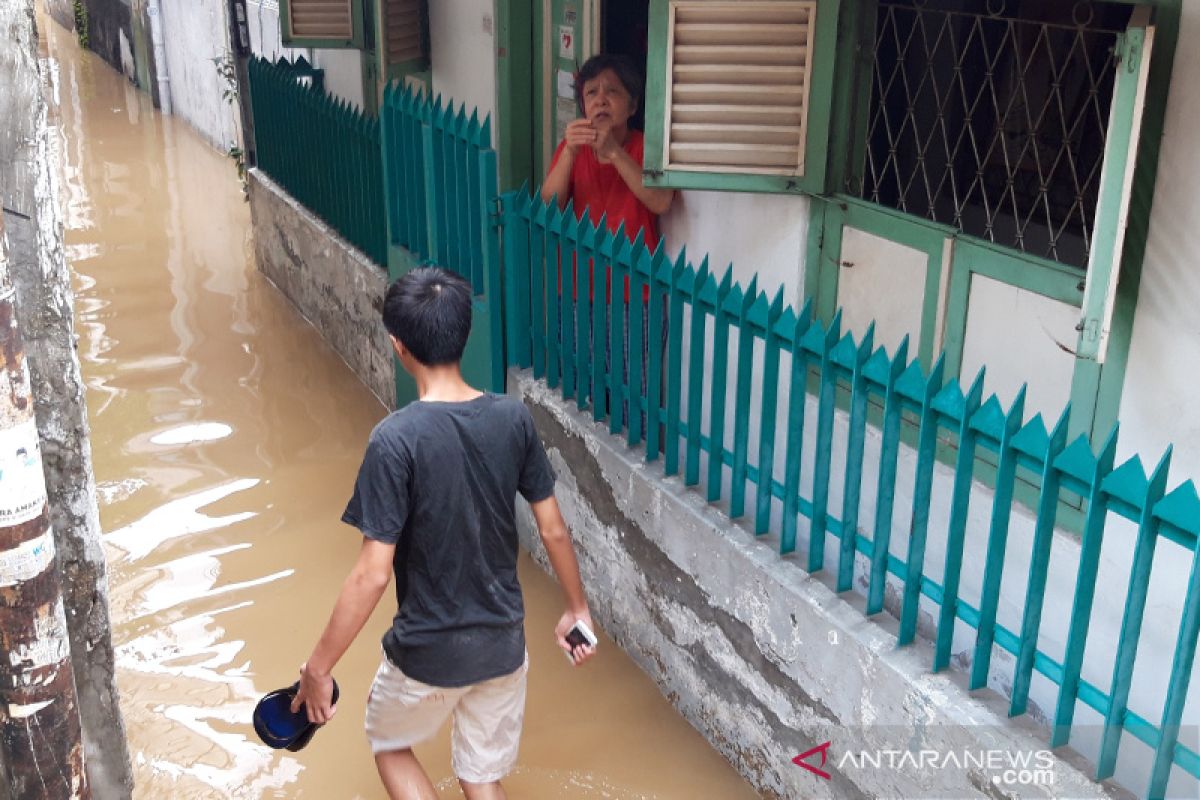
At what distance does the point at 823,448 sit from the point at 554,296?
1580mm

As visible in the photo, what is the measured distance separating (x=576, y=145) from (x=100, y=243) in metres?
6.51

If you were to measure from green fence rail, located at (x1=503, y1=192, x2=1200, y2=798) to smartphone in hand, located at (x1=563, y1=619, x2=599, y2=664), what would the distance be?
0.76 metres

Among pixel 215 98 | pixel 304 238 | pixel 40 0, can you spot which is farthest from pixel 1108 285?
pixel 40 0

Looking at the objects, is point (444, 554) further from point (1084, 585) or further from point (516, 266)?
point (516, 266)

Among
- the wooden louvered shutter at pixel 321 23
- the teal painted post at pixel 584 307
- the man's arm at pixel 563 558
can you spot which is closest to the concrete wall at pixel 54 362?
the man's arm at pixel 563 558

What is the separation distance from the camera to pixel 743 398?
377 cm

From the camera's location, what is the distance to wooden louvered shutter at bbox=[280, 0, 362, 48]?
782cm

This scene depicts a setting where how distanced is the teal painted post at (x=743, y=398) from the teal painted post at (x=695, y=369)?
0.54ft

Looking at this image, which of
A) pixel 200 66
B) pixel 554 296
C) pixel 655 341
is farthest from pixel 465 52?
pixel 200 66

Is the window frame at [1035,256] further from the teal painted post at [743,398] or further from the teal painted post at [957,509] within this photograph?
the teal painted post at [743,398]

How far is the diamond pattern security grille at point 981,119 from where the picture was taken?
13.6 ft

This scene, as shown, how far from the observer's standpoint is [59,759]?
2.99m

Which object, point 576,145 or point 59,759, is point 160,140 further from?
point 59,759

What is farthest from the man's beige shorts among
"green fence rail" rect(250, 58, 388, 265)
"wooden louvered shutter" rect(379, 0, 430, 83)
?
"wooden louvered shutter" rect(379, 0, 430, 83)
